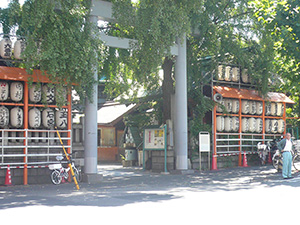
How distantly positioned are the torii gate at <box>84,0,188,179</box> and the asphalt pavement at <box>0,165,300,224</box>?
1.41 m

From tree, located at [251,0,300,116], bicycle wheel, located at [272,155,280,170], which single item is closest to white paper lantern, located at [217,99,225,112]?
bicycle wheel, located at [272,155,280,170]

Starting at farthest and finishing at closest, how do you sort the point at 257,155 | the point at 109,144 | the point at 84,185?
1. the point at 109,144
2. the point at 257,155
3. the point at 84,185

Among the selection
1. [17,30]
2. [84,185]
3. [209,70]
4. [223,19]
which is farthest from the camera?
[209,70]

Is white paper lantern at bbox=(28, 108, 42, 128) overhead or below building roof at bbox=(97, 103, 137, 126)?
below

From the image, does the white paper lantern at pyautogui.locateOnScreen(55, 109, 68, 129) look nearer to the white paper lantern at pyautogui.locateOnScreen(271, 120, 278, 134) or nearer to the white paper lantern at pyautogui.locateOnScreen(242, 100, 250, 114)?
the white paper lantern at pyautogui.locateOnScreen(242, 100, 250, 114)

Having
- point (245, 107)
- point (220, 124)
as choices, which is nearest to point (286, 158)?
point (220, 124)

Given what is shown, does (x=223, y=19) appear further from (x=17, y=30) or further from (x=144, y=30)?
(x=17, y=30)

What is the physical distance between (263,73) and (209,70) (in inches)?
123

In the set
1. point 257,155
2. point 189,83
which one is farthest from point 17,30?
point 257,155

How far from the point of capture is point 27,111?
61.5 ft

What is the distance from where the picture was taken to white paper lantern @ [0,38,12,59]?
60.2ft

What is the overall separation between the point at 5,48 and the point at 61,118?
340 cm

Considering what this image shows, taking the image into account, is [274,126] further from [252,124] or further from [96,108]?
[96,108]

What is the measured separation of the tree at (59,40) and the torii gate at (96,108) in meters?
1.20
